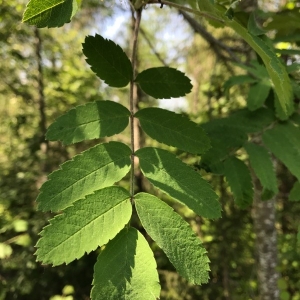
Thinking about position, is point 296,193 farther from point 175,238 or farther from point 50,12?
point 50,12

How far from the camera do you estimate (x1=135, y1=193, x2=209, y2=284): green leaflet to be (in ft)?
2.08

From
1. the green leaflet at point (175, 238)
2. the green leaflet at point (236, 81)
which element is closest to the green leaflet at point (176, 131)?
the green leaflet at point (175, 238)

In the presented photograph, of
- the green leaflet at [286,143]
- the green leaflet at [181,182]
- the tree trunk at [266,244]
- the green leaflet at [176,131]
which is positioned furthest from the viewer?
the tree trunk at [266,244]

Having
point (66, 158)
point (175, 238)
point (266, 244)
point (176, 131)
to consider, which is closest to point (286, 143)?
point (176, 131)

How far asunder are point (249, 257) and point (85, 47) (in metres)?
2.66

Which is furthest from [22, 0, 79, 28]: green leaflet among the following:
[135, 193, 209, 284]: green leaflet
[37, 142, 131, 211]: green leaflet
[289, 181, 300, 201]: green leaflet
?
[289, 181, 300, 201]: green leaflet

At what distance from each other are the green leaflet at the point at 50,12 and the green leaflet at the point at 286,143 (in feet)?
2.33

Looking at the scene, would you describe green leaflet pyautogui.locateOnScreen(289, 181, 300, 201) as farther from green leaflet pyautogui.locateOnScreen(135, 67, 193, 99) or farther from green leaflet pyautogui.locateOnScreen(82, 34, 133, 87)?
green leaflet pyautogui.locateOnScreen(82, 34, 133, 87)

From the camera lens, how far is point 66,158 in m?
2.84

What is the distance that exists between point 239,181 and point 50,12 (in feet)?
2.27

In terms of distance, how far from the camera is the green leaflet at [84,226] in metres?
0.61

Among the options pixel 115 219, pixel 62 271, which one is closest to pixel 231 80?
pixel 115 219

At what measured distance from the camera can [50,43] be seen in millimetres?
3117

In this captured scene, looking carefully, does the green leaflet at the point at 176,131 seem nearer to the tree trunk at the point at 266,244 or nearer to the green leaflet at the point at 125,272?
→ the green leaflet at the point at 125,272
